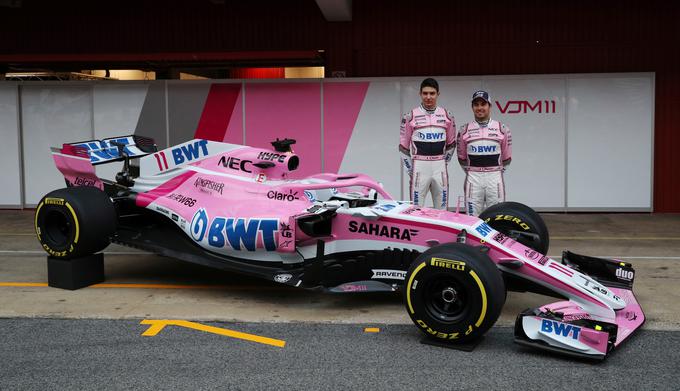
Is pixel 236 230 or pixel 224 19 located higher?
pixel 224 19

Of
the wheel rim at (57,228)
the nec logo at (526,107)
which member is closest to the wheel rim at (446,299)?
the wheel rim at (57,228)

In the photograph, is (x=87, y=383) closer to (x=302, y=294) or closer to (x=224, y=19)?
(x=302, y=294)

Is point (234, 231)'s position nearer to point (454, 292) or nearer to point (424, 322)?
point (424, 322)

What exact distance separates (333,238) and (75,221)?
2.62m

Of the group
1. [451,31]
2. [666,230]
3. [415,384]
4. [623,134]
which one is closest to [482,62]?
[451,31]

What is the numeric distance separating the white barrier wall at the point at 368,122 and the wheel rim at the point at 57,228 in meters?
5.65

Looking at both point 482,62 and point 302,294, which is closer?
point 302,294

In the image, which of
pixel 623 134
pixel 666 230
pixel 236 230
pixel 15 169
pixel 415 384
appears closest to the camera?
pixel 415 384

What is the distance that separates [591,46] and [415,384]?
31.8 feet

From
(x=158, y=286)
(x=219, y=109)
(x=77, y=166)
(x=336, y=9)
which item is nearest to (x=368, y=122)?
(x=336, y=9)

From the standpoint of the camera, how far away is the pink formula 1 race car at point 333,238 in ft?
16.5

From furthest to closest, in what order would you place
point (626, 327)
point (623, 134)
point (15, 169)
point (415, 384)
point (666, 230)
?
point (15, 169) → point (623, 134) → point (666, 230) → point (626, 327) → point (415, 384)

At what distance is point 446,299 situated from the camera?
16.8 ft

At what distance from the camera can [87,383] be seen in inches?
179
